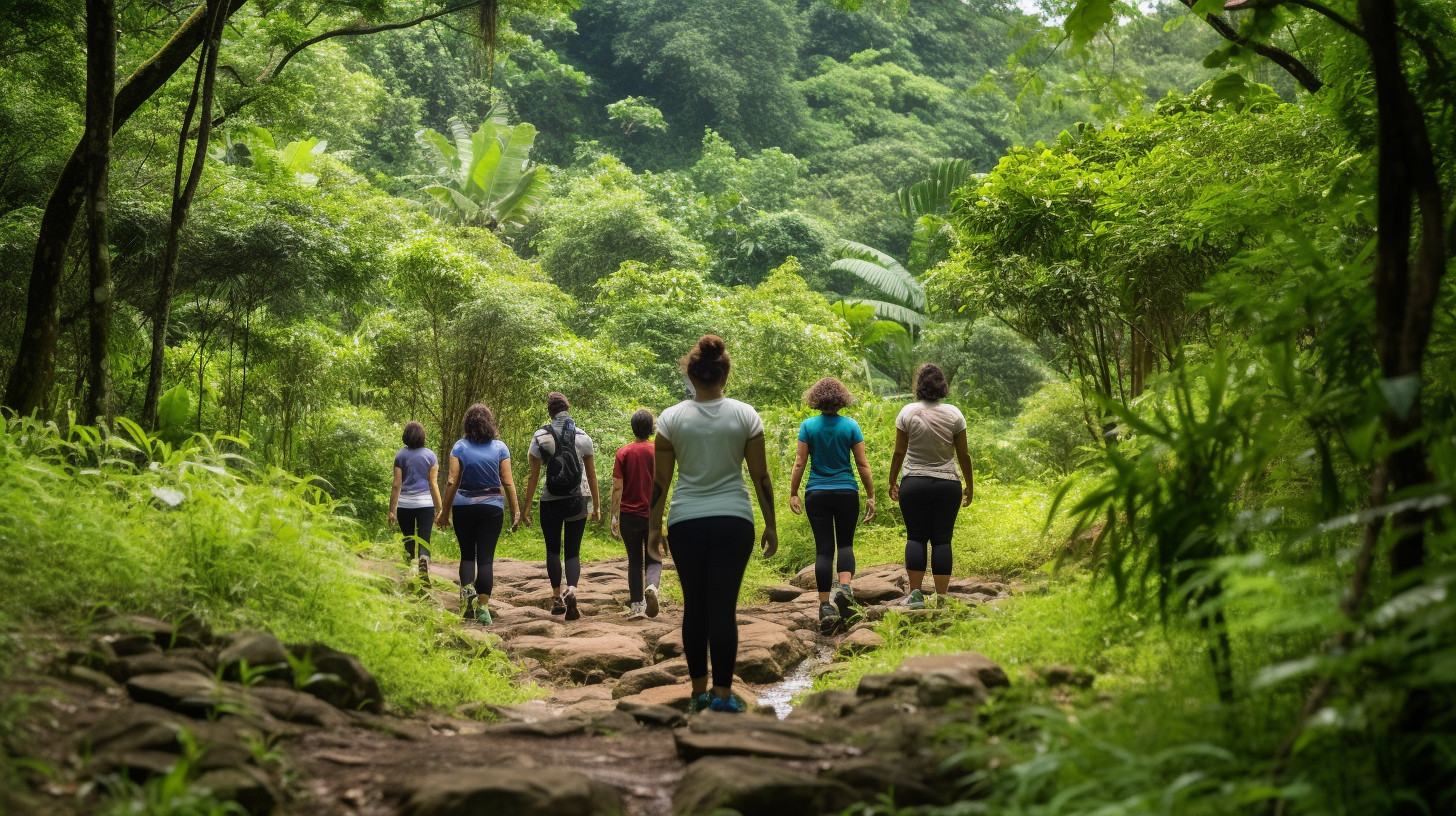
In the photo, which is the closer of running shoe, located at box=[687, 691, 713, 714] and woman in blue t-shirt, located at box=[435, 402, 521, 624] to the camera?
running shoe, located at box=[687, 691, 713, 714]

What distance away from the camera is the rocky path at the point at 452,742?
112 inches

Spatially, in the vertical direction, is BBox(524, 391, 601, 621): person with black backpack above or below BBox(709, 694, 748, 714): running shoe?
above

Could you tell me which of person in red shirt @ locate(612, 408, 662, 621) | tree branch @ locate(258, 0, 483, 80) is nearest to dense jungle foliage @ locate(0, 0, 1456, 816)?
tree branch @ locate(258, 0, 483, 80)

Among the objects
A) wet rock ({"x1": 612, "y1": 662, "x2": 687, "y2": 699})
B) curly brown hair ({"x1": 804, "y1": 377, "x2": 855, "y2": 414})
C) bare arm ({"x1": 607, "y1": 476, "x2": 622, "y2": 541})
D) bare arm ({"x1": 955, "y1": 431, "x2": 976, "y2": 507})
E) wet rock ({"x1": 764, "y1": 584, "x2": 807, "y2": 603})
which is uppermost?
curly brown hair ({"x1": 804, "y1": 377, "x2": 855, "y2": 414})

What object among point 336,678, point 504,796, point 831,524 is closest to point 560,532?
point 831,524

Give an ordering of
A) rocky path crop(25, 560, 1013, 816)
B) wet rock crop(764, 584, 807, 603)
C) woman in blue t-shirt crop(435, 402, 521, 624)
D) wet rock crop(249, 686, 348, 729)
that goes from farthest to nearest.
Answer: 1. wet rock crop(764, 584, 807, 603)
2. woman in blue t-shirt crop(435, 402, 521, 624)
3. wet rock crop(249, 686, 348, 729)
4. rocky path crop(25, 560, 1013, 816)

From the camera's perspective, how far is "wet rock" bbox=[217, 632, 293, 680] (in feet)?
12.2

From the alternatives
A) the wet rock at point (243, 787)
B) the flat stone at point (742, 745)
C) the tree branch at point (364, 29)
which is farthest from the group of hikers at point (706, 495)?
the tree branch at point (364, 29)

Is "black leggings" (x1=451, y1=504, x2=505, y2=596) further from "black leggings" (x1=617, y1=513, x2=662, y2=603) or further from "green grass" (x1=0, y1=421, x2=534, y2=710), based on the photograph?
"green grass" (x1=0, y1=421, x2=534, y2=710)

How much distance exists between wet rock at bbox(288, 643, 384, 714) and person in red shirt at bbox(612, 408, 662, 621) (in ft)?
13.0

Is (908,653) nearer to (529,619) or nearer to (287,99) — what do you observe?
(529,619)

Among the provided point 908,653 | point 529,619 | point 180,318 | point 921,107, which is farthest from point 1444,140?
point 921,107

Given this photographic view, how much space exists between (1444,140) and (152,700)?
5128mm

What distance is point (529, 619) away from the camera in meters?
8.27
